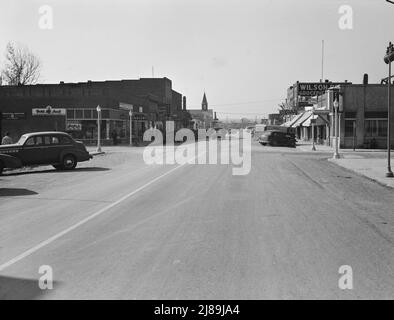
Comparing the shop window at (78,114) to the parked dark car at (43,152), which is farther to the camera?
the shop window at (78,114)

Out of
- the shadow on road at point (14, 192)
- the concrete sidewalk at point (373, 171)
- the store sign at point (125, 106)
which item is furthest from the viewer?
the store sign at point (125, 106)

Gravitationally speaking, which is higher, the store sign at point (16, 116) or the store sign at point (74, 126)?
the store sign at point (16, 116)

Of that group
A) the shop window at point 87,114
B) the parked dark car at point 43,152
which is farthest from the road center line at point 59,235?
the shop window at point 87,114

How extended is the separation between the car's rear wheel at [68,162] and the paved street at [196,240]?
6.17 metres

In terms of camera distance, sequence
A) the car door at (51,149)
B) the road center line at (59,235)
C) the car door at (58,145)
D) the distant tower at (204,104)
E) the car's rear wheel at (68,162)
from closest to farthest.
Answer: the road center line at (59,235) → the car door at (51,149) → the car door at (58,145) → the car's rear wheel at (68,162) → the distant tower at (204,104)

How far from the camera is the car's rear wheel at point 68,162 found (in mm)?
22144

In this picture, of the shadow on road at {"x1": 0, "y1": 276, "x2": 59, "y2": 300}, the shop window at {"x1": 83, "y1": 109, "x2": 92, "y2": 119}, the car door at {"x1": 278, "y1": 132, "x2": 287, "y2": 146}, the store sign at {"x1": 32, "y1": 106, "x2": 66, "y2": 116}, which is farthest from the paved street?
the store sign at {"x1": 32, "y1": 106, "x2": 66, "y2": 116}

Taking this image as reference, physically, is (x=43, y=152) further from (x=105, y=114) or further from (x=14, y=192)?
(x=105, y=114)

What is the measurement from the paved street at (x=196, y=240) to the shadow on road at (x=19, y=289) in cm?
1

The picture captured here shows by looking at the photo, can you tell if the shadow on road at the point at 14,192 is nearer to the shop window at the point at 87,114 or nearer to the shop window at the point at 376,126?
the shop window at the point at 376,126

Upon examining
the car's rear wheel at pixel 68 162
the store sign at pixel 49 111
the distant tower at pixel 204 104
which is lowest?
the car's rear wheel at pixel 68 162

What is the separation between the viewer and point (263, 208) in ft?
37.7

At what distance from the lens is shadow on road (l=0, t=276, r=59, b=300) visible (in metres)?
5.45
